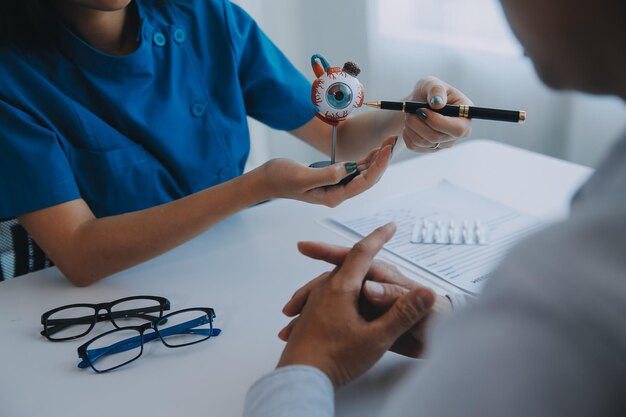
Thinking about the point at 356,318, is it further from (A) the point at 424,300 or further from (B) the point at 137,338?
(B) the point at 137,338

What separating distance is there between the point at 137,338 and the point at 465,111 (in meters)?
0.57

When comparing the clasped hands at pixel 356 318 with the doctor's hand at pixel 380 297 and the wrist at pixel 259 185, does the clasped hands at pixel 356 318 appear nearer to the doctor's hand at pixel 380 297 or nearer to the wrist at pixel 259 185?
the doctor's hand at pixel 380 297

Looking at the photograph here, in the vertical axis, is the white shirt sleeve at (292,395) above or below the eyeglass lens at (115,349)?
above

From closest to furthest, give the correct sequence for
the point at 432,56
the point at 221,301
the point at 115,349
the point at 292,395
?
the point at 292,395
the point at 115,349
the point at 221,301
the point at 432,56

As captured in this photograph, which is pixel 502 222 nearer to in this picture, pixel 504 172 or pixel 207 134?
pixel 504 172

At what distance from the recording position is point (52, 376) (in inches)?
28.5

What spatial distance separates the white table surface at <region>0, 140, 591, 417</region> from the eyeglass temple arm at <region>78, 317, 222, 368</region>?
0.4 inches

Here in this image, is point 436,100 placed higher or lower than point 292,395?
higher

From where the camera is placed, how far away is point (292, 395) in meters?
0.53

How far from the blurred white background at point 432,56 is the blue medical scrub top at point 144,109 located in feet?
3.34

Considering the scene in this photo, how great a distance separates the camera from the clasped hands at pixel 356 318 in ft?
1.92

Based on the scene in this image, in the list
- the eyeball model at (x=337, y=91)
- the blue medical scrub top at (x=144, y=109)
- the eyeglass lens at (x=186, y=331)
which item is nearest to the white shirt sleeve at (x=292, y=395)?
the eyeglass lens at (x=186, y=331)

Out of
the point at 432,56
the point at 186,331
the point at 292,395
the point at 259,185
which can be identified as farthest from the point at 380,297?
the point at 432,56

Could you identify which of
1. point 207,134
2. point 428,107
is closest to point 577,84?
point 428,107
